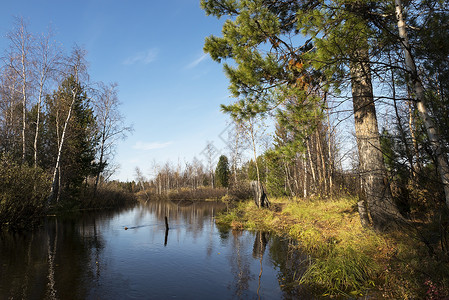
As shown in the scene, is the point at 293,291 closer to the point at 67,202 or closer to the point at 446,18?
the point at 446,18

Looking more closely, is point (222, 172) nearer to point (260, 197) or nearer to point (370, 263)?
point (260, 197)

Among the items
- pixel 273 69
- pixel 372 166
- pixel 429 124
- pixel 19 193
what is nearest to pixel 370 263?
pixel 372 166

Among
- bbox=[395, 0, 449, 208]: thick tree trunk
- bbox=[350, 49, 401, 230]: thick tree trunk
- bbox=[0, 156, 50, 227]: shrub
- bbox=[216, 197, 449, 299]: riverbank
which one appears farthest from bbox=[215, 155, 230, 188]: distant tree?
bbox=[395, 0, 449, 208]: thick tree trunk

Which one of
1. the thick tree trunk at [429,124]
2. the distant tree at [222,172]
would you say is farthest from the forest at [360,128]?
the distant tree at [222,172]

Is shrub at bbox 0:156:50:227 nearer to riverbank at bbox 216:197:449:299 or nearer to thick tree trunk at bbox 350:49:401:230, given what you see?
riverbank at bbox 216:197:449:299

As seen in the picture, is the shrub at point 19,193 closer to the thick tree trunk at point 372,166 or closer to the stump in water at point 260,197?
the stump in water at point 260,197

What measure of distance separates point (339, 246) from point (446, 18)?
4771 millimetres

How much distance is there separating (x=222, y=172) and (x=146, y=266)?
120 ft

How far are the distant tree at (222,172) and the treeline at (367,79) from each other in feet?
114

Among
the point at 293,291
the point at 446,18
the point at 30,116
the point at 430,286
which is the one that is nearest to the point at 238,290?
the point at 293,291

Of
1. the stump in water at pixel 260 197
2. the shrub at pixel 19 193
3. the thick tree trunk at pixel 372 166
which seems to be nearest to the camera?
the thick tree trunk at pixel 372 166

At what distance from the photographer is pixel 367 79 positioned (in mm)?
4801

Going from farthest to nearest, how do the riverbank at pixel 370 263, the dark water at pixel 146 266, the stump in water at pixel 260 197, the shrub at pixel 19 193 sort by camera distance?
the stump in water at pixel 260 197, the shrub at pixel 19 193, the dark water at pixel 146 266, the riverbank at pixel 370 263

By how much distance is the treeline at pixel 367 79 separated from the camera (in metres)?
3.83
